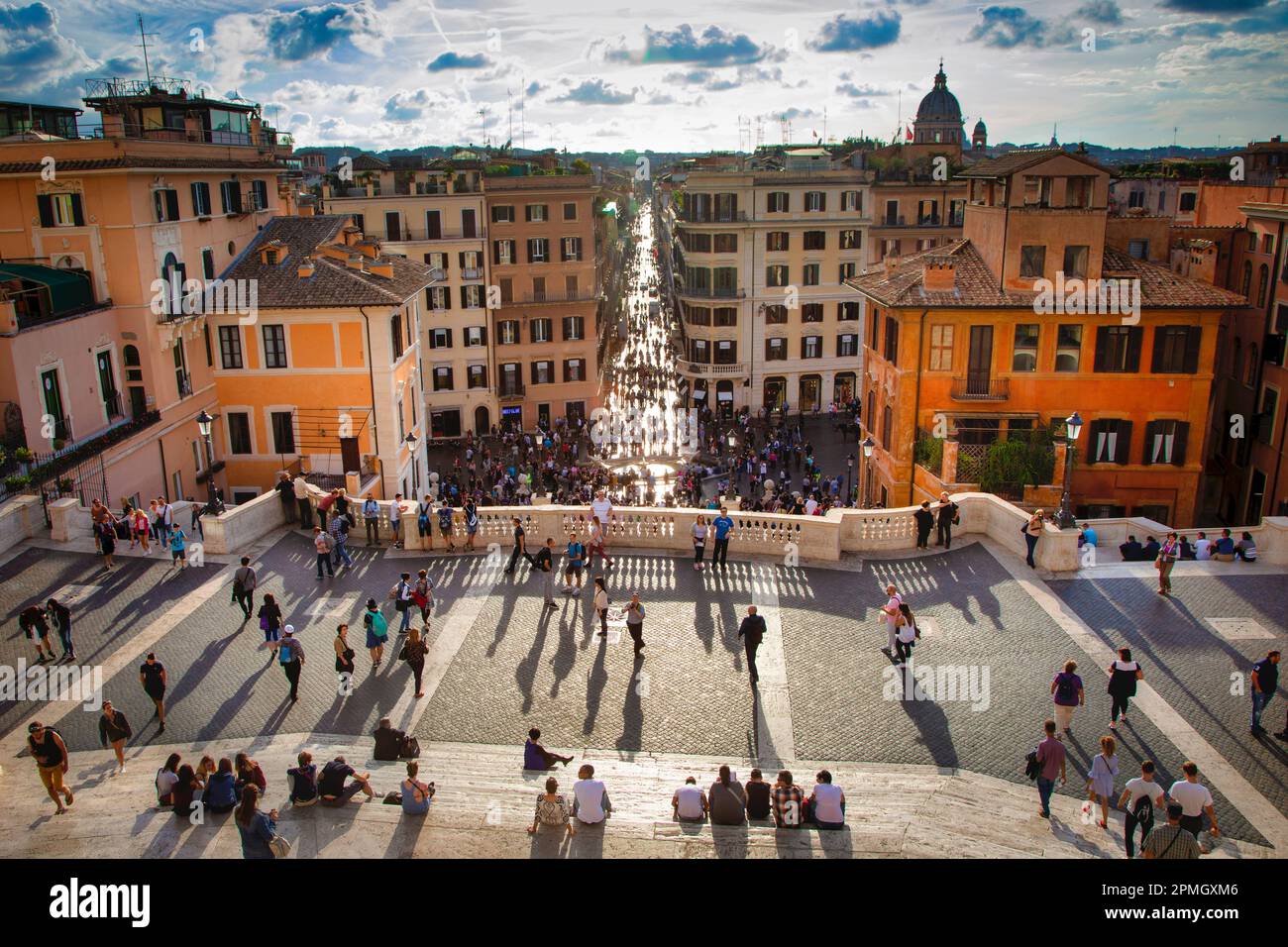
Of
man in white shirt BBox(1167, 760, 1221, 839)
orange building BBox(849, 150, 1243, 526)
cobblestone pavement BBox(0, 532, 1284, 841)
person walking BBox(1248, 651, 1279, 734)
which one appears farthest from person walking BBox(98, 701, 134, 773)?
orange building BBox(849, 150, 1243, 526)

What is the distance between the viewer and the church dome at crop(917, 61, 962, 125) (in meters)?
132

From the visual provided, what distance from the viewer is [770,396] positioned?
2721 inches

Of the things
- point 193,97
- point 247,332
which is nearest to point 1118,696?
point 247,332

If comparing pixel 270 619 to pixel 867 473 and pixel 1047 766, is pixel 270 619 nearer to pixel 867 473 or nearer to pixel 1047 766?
pixel 1047 766

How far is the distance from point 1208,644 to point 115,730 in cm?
1900

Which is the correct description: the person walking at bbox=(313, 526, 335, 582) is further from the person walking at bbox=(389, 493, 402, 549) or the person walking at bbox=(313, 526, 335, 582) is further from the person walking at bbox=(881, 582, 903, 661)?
the person walking at bbox=(881, 582, 903, 661)

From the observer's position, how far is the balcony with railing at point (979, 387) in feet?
113

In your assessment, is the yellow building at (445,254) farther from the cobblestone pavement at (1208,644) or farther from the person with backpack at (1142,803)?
the person with backpack at (1142,803)

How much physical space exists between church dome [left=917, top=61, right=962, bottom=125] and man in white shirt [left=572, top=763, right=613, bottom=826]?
134 meters

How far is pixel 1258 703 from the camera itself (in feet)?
52.6

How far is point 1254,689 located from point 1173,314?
70.1 feet

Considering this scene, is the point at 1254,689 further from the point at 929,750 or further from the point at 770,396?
the point at 770,396

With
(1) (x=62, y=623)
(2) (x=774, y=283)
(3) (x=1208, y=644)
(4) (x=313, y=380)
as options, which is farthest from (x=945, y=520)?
(2) (x=774, y=283)
